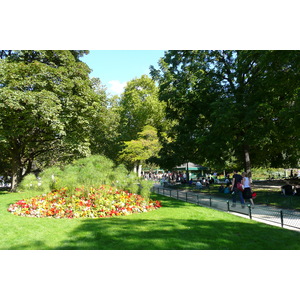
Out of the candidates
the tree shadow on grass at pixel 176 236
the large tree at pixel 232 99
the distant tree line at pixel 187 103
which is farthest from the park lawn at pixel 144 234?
the distant tree line at pixel 187 103

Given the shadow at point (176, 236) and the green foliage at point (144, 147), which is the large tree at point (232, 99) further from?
the green foliage at point (144, 147)

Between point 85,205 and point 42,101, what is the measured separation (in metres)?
10.5

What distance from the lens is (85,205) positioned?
9711 mm

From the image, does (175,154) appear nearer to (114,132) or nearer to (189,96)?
(189,96)

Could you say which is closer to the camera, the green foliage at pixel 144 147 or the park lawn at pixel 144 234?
the park lawn at pixel 144 234

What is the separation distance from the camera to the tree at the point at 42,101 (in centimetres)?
1659

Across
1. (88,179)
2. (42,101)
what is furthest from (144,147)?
(88,179)

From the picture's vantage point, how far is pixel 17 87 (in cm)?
1706

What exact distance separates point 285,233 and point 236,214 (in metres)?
3.29

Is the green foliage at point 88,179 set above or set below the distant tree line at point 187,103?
below

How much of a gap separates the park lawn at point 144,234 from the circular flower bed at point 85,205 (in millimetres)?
703

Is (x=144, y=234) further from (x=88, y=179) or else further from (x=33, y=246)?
(x=88, y=179)

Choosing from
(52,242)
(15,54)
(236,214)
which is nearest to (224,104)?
(236,214)

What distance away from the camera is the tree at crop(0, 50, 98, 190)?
54.4ft
